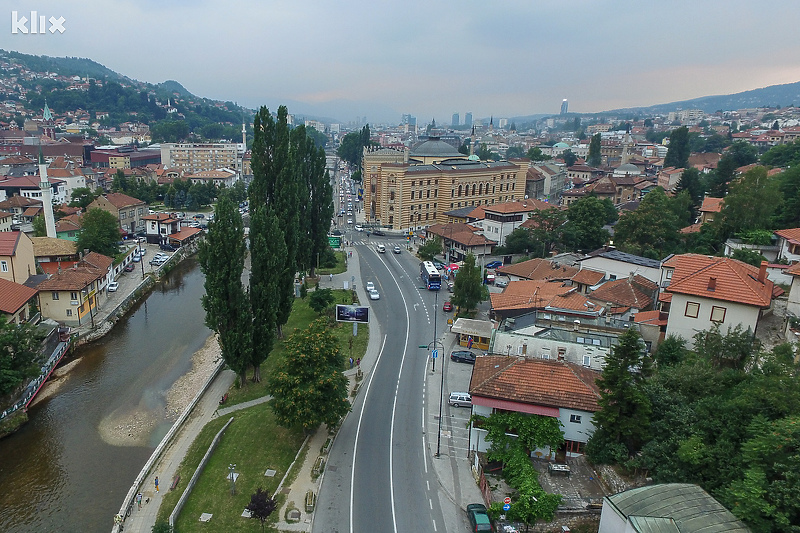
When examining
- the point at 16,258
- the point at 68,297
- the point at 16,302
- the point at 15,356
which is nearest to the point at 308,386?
the point at 15,356

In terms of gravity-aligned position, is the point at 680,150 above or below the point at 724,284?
above

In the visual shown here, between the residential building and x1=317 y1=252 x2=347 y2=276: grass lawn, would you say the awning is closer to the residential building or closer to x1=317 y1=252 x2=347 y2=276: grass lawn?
x1=317 y1=252 x2=347 y2=276: grass lawn

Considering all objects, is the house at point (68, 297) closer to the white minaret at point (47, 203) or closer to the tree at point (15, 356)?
the tree at point (15, 356)

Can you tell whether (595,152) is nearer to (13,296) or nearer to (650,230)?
(650,230)

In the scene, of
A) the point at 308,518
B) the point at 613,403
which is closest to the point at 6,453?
the point at 308,518

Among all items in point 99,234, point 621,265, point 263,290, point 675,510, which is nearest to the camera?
point 675,510

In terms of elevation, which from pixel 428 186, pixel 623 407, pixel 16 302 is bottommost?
pixel 16 302

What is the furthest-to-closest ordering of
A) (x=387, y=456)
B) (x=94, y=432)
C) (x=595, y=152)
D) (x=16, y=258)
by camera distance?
(x=595, y=152), (x=16, y=258), (x=94, y=432), (x=387, y=456)

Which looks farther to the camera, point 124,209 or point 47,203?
point 124,209
